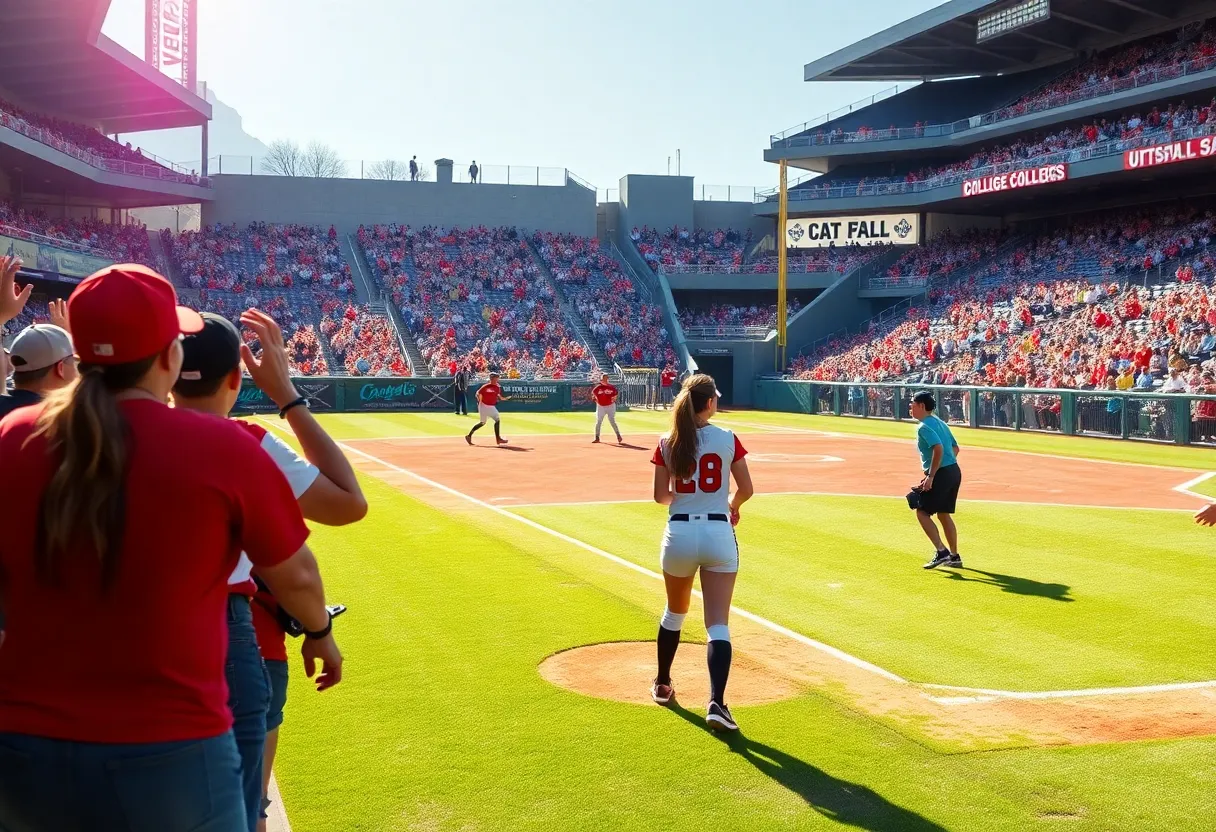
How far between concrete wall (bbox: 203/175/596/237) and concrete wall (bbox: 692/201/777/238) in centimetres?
612

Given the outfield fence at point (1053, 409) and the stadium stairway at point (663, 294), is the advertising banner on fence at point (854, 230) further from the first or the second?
the outfield fence at point (1053, 409)

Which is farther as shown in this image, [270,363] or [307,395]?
[307,395]

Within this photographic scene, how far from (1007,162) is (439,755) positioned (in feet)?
150

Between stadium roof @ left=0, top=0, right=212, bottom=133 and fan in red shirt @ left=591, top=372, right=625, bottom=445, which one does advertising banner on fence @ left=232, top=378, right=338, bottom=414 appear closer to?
stadium roof @ left=0, top=0, right=212, bottom=133

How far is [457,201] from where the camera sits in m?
60.9

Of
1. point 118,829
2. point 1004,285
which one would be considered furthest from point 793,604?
point 1004,285

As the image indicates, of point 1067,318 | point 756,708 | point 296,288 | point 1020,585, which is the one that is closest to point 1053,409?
point 1067,318

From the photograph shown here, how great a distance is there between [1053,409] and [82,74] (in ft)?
137

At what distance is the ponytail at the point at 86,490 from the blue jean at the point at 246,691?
1.23m

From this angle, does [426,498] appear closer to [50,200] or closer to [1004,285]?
[1004,285]

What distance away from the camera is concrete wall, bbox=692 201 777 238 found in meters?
64.2

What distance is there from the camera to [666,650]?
764 centimetres

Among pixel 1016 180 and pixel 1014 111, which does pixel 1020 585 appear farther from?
pixel 1014 111

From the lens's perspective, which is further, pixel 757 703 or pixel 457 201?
pixel 457 201
